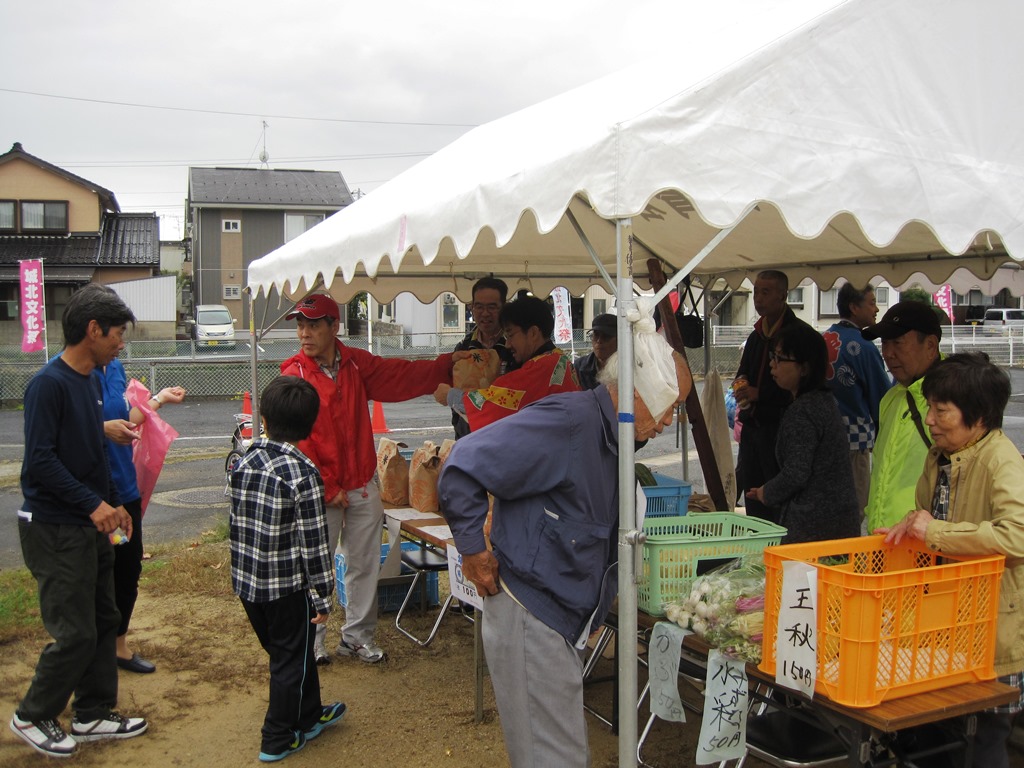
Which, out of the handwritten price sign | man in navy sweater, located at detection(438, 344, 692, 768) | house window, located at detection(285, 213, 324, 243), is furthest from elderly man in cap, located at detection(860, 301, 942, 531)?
house window, located at detection(285, 213, 324, 243)

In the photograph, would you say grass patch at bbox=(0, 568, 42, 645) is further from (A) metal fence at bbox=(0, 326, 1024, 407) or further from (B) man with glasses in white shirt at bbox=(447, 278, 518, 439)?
(A) metal fence at bbox=(0, 326, 1024, 407)

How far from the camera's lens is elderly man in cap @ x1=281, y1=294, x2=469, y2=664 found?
4273 millimetres

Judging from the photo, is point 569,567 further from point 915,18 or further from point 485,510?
point 915,18

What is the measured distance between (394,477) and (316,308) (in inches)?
48.4

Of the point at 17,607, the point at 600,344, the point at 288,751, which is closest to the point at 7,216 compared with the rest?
the point at 17,607

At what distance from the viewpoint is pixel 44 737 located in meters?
3.59

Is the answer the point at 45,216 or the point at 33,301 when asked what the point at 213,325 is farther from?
the point at 33,301

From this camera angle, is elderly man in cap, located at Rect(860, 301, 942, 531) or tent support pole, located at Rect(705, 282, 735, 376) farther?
tent support pole, located at Rect(705, 282, 735, 376)

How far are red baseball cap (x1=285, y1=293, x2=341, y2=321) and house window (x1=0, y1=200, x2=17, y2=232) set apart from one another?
31.4m

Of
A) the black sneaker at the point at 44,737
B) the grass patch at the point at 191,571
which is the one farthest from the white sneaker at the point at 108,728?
the grass patch at the point at 191,571

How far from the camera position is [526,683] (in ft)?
8.27

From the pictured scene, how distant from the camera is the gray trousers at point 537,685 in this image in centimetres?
251

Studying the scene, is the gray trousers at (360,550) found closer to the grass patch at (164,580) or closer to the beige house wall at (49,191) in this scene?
the grass patch at (164,580)

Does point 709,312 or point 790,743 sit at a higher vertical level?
point 709,312
